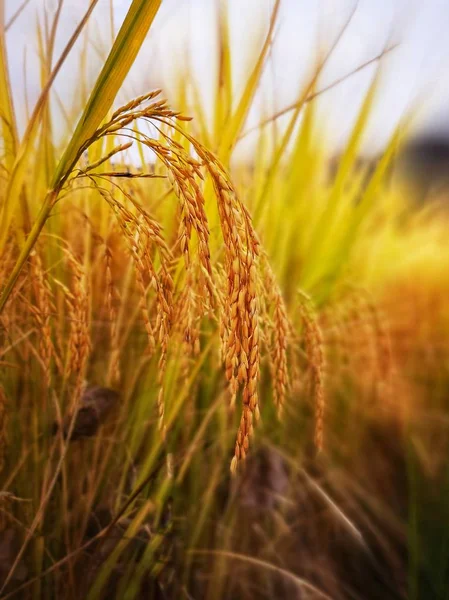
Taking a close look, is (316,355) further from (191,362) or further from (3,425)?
(3,425)

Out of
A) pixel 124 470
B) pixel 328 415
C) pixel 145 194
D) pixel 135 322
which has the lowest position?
pixel 124 470

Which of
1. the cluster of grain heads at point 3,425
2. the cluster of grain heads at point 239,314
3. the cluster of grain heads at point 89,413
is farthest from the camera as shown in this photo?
the cluster of grain heads at point 89,413

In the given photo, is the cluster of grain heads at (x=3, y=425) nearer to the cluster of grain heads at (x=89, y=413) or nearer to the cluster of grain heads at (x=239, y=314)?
the cluster of grain heads at (x=89, y=413)

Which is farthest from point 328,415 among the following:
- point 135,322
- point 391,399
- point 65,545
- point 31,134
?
point 31,134

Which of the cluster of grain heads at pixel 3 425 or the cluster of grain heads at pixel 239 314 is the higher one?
the cluster of grain heads at pixel 239 314

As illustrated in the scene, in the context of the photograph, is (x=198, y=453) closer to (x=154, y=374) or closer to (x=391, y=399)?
(x=154, y=374)

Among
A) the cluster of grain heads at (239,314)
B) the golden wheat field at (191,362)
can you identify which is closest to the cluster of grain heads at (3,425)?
the golden wheat field at (191,362)

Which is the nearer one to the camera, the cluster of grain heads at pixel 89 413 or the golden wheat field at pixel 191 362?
the golden wheat field at pixel 191 362

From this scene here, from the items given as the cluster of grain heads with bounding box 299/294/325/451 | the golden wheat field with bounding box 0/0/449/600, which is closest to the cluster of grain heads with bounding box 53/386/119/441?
the golden wheat field with bounding box 0/0/449/600
